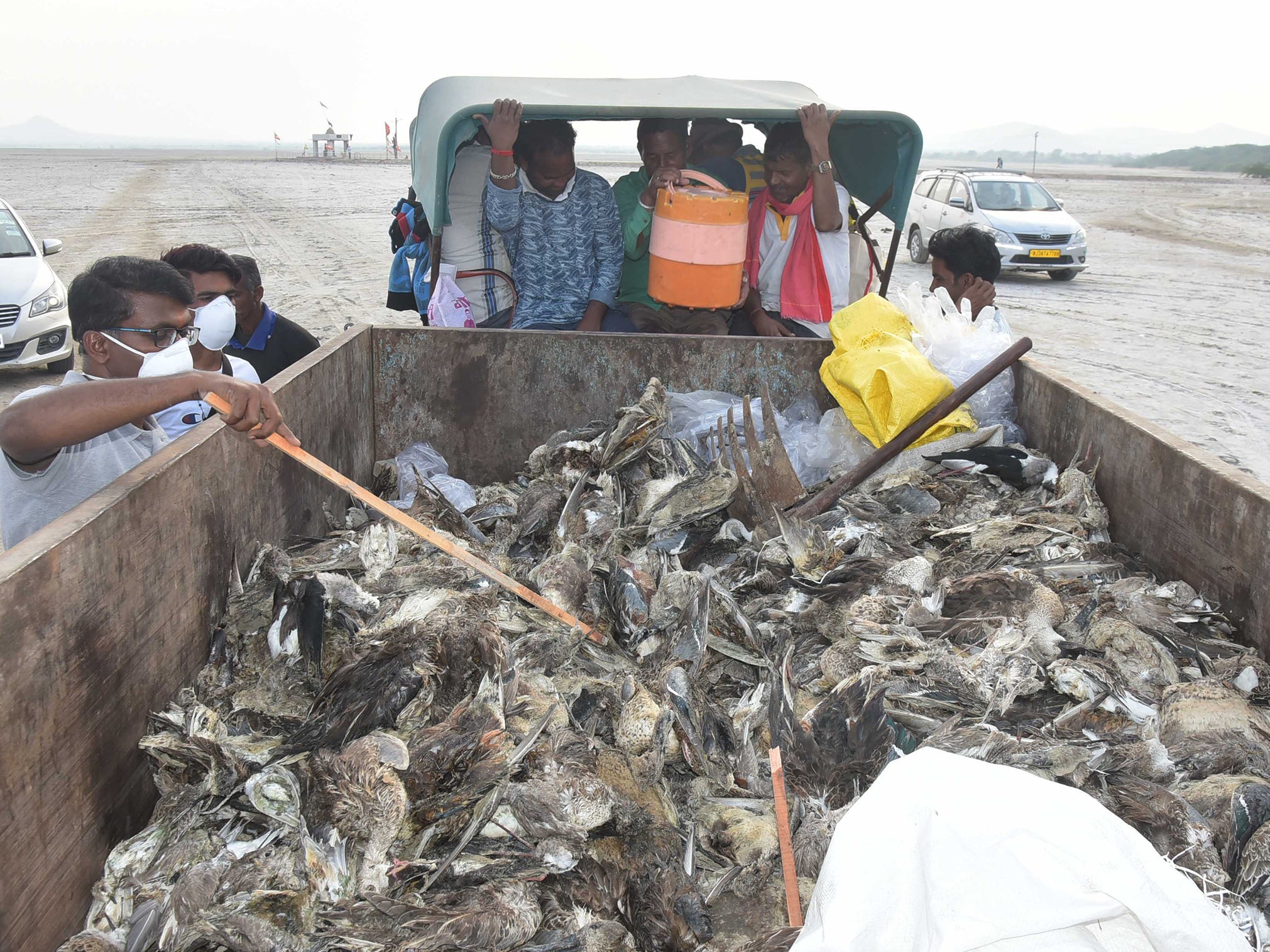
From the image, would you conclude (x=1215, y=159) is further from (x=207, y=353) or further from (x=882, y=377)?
(x=207, y=353)

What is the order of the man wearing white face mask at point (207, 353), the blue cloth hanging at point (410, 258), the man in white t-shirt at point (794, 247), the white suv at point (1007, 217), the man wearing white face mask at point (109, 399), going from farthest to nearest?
the white suv at point (1007, 217), the blue cloth hanging at point (410, 258), the man in white t-shirt at point (794, 247), the man wearing white face mask at point (207, 353), the man wearing white face mask at point (109, 399)

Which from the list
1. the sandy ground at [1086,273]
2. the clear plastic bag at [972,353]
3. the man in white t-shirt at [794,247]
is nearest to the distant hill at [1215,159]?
the sandy ground at [1086,273]

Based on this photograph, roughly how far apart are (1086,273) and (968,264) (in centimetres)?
1263

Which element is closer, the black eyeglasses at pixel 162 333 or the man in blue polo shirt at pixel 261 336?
the black eyeglasses at pixel 162 333

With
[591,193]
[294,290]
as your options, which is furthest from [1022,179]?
[591,193]

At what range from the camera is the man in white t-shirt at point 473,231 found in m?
4.88

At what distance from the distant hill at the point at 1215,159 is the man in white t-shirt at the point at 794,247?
8145 cm

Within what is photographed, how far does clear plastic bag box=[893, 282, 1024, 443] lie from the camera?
3939mm

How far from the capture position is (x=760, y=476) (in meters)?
3.53

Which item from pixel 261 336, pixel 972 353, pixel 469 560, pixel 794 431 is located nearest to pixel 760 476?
pixel 794 431

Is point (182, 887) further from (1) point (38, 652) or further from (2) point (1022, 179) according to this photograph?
(2) point (1022, 179)

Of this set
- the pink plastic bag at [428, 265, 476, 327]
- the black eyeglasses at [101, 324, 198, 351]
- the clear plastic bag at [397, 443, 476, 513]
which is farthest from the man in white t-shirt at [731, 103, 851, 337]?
the black eyeglasses at [101, 324, 198, 351]

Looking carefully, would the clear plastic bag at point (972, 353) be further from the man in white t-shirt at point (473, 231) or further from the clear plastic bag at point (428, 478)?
the man in white t-shirt at point (473, 231)

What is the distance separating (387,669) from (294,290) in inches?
422
